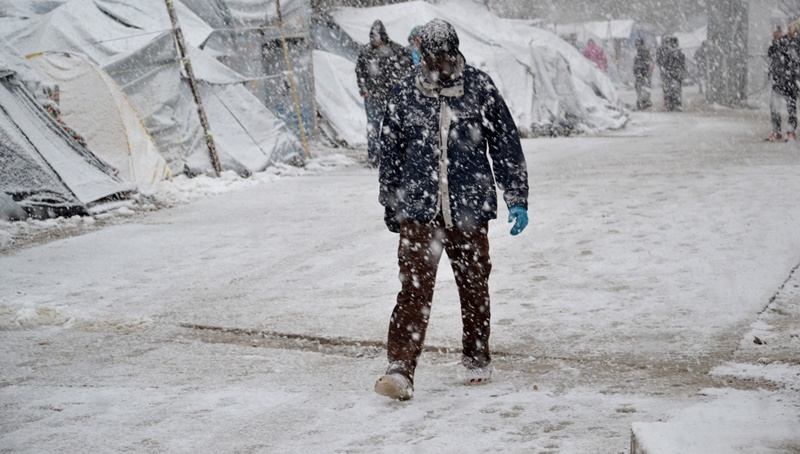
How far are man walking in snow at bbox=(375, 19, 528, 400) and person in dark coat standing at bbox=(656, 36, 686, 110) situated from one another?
22090 mm

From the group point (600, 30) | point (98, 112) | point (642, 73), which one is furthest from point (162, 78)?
point (600, 30)

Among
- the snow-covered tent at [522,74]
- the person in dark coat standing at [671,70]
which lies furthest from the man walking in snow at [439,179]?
the person in dark coat standing at [671,70]

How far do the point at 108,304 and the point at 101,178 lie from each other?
486cm

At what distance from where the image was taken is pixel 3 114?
9.82m

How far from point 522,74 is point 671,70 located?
28.6 ft

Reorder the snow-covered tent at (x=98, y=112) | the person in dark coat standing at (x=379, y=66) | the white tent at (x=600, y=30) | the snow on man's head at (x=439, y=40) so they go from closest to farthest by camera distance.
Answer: the snow on man's head at (x=439, y=40), the snow-covered tent at (x=98, y=112), the person in dark coat standing at (x=379, y=66), the white tent at (x=600, y=30)

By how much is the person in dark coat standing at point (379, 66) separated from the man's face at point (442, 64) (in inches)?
341

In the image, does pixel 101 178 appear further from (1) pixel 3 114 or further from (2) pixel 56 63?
(2) pixel 56 63

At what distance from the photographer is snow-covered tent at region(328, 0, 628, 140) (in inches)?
714

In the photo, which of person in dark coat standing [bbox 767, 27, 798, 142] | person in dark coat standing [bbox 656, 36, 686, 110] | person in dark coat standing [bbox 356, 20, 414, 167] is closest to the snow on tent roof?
person in dark coat standing [bbox 356, 20, 414, 167]

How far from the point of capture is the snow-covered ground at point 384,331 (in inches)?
142

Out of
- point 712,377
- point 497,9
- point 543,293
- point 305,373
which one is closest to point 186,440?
point 305,373

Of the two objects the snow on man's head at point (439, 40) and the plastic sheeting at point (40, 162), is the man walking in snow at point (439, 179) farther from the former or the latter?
the plastic sheeting at point (40, 162)

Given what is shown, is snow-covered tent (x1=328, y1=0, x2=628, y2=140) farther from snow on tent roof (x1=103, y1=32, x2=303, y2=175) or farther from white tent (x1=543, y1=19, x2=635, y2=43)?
white tent (x1=543, y1=19, x2=635, y2=43)
